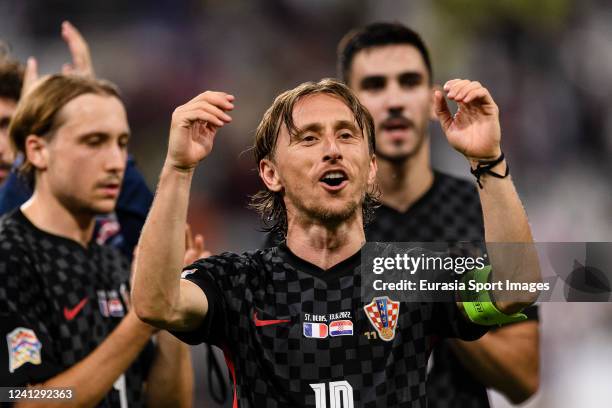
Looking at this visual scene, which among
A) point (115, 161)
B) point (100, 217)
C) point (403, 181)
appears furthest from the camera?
point (100, 217)

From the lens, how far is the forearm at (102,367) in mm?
3566

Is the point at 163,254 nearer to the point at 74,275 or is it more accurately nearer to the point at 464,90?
the point at 464,90

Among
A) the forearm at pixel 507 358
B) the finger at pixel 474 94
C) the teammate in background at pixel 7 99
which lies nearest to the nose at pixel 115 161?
the teammate in background at pixel 7 99

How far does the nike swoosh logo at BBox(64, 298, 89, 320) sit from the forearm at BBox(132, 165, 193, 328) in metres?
1.21

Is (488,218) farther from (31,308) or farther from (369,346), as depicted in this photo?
(31,308)

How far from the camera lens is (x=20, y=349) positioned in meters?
→ 3.58

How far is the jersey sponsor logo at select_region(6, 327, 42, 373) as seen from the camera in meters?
3.58

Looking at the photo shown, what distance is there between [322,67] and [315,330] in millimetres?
6291

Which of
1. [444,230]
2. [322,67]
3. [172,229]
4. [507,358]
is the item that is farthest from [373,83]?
[322,67]

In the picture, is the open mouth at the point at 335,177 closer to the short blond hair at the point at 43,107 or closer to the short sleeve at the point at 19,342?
the short sleeve at the point at 19,342

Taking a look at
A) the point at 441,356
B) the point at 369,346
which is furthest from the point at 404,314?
the point at 441,356

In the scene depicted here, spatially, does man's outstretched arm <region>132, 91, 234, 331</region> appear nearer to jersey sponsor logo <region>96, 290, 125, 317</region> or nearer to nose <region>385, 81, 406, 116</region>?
jersey sponsor logo <region>96, 290, 125, 317</region>

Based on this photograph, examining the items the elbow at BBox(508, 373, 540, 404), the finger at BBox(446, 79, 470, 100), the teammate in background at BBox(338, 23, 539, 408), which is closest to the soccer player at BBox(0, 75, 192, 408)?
the teammate in background at BBox(338, 23, 539, 408)

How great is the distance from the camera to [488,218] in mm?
2707
